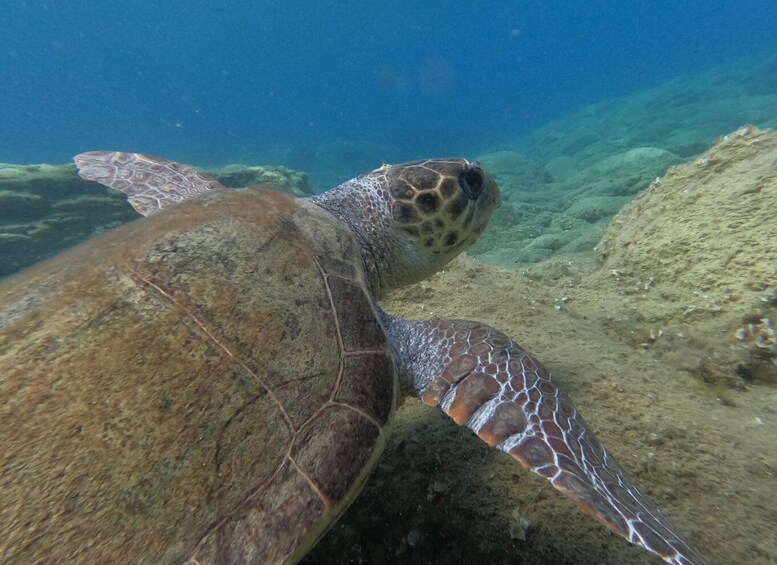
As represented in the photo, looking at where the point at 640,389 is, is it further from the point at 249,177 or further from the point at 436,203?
the point at 249,177

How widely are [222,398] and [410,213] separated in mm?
1901

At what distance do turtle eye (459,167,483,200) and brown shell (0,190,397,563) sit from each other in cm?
153

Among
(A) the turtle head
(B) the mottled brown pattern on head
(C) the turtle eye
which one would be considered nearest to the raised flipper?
(A) the turtle head

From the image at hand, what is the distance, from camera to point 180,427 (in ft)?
4.05

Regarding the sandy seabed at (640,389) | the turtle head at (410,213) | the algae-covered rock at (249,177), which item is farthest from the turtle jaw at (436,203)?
the algae-covered rock at (249,177)

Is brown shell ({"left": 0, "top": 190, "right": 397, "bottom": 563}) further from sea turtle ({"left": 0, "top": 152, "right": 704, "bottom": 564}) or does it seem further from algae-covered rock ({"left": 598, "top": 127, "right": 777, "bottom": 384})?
algae-covered rock ({"left": 598, "top": 127, "right": 777, "bottom": 384})

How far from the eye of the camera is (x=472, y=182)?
9.55ft

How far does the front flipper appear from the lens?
1.25 meters

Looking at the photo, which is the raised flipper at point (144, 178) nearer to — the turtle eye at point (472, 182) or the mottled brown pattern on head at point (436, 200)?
the mottled brown pattern on head at point (436, 200)

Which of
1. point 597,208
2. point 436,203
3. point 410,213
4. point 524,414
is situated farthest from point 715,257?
point 597,208

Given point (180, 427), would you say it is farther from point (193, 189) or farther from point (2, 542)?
point (193, 189)

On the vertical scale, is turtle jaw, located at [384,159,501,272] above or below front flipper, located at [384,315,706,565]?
above

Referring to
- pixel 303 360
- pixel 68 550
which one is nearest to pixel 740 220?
pixel 303 360

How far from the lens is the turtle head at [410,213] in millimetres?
2785
